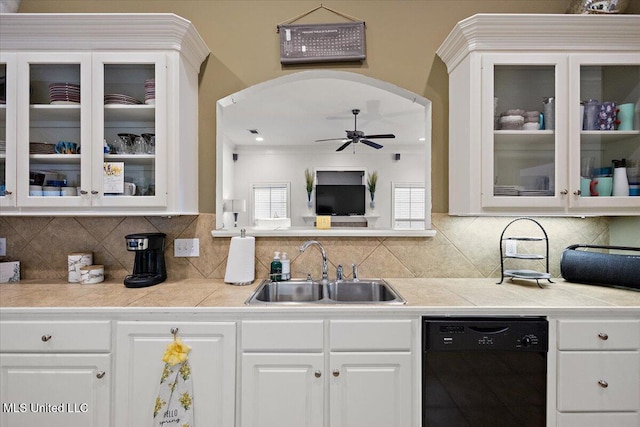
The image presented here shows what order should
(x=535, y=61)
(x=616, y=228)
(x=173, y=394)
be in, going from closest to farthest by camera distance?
(x=173, y=394) → (x=535, y=61) → (x=616, y=228)

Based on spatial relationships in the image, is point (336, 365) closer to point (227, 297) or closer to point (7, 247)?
point (227, 297)

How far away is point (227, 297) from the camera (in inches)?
64.0

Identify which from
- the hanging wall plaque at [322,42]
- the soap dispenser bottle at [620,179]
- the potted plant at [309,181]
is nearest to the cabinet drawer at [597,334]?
the soap dispenser bottle at [620,179]

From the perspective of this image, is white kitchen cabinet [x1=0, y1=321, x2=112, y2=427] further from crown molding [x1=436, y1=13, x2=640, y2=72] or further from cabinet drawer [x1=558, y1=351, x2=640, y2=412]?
crown molding [x1=436, y1=13, x2=640, y2=72]

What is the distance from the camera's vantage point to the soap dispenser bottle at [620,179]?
173 cm

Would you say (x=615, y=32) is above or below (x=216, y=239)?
above

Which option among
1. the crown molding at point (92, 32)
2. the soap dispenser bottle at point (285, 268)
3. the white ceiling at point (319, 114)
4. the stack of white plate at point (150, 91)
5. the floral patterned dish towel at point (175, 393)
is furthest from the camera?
the white ceiling at point (319, 114)

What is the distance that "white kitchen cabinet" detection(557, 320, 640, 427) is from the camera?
1.44 metres

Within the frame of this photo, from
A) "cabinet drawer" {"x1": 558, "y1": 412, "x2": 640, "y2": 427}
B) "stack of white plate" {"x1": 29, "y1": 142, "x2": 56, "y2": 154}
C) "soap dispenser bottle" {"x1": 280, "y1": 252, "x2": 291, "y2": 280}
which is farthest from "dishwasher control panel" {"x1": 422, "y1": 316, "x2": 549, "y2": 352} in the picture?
"stack of white plate" {"x1": 29, "y1": 142, "x2": 56, "y2": 154}

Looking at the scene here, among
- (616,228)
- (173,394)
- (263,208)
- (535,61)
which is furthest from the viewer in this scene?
(263,208)

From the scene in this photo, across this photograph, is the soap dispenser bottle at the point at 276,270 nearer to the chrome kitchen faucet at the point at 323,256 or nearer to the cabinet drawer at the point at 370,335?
the chrome kitchen faucet at the point at 323,256

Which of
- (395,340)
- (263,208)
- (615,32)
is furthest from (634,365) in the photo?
(263,208)

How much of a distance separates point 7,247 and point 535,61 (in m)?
3.37

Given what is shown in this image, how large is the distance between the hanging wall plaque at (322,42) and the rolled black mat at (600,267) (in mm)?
1783
